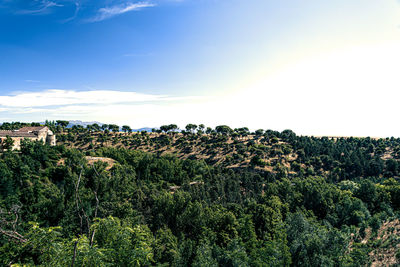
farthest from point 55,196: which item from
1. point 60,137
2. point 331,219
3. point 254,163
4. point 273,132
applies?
point 273,132

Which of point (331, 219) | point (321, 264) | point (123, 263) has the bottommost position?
point (331, 219)

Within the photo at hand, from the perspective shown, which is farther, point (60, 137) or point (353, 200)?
point (60, 137)

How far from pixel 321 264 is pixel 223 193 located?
45.1 meters

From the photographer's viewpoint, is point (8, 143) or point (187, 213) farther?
point (8, 143)

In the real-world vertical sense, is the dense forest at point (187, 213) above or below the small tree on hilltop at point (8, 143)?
below

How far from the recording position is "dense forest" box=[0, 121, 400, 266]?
1266 centimetres

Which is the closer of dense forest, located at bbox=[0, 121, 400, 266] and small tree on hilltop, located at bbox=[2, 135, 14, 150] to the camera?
dense forest, located at bbox=[0, 121, 400, 266]

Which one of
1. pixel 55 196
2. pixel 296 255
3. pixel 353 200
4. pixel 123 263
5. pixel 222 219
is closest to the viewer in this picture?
pixel 123 263

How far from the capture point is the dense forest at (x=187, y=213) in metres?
12.7

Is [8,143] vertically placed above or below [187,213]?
above

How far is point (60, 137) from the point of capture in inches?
6152

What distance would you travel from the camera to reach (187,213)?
5078cm

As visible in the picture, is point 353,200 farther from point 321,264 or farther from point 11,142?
point 11,142

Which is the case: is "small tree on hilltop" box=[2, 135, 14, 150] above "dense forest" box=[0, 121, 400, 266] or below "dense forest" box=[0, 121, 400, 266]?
above
